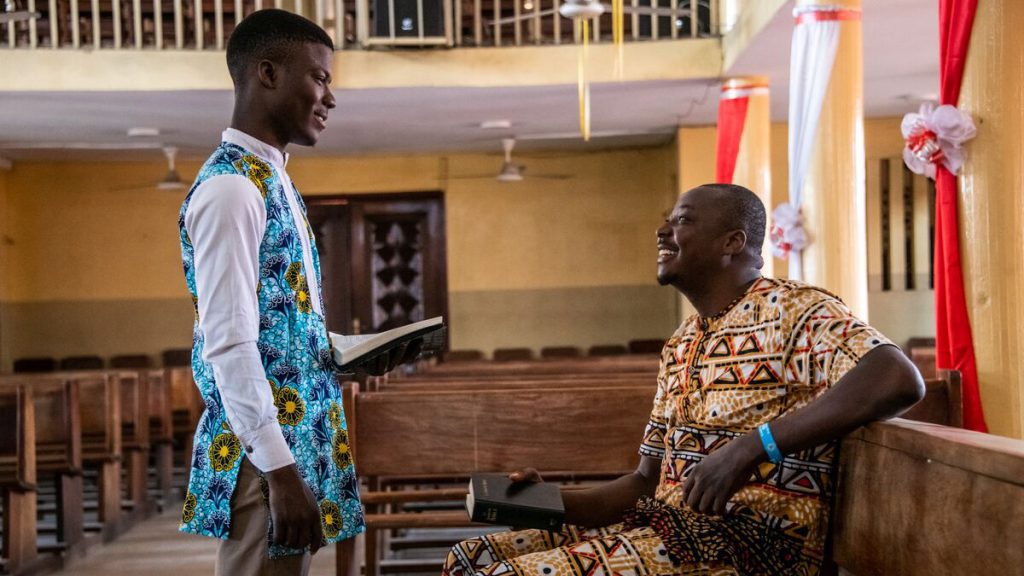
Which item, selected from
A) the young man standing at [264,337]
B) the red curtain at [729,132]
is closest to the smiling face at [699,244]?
the young man standing at [264,337]

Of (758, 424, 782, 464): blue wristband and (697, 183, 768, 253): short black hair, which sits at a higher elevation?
(697, 183, 768, 253): short black hair

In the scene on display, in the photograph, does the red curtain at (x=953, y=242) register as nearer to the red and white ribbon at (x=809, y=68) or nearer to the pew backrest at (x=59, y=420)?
the red and white ribbon at (x=809, y=68)

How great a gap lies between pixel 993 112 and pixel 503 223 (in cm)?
905

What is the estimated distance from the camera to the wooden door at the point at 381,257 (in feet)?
40.8

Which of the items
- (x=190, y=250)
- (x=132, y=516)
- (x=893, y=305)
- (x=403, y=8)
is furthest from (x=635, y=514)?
(x=893, y=305)

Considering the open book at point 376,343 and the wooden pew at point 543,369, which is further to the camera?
the wooden pew at point 543,369

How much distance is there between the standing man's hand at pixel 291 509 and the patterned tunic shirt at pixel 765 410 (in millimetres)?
681

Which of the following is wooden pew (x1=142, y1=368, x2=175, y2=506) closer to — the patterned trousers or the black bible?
the black bible

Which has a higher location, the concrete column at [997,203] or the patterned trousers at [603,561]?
the concrete column at [997,203]

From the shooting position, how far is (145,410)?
696 cm

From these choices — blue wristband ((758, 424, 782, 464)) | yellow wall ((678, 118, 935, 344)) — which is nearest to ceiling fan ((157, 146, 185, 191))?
yellow wall ((678, 118, 935, 344))

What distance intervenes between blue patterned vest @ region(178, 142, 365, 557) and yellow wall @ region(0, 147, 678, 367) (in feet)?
33.4

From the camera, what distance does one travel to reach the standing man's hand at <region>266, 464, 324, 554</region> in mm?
1843

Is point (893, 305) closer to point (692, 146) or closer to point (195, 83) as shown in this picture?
point (692, 146)
